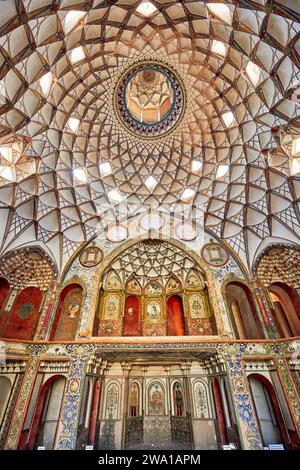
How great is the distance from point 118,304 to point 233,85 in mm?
14546

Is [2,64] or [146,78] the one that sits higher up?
[146,78]

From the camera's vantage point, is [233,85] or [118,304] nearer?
[233,85]

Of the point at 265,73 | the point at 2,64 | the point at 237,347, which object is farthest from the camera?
the point at 237,347

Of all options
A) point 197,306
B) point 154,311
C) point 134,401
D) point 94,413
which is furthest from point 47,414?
point 197,306

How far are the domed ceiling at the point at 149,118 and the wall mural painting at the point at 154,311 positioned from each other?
22.1ft

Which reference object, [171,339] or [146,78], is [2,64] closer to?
[146,78]

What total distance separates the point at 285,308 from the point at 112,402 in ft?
38.8

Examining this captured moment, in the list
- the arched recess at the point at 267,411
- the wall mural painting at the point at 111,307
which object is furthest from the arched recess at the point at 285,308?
the wall mural painting at the point at 111,307

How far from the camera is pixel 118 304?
1488 cm

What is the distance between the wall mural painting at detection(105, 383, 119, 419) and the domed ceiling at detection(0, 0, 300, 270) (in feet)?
29.9

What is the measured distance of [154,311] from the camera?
15047 mm

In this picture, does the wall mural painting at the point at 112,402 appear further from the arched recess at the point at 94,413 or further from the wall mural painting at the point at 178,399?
the wall mural painting at the point at 178,399

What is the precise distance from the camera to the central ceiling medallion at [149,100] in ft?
43.0

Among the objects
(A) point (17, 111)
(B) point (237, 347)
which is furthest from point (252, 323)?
(A) point (17, 111)
